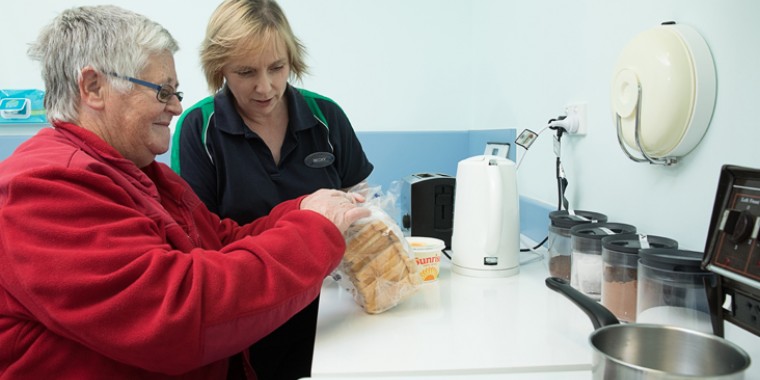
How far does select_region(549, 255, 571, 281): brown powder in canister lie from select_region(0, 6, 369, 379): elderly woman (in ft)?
1.59

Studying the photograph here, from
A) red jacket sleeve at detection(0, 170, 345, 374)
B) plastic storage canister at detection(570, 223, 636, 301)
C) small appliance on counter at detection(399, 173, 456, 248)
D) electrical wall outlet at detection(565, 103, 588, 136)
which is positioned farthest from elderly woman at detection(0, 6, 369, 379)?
electrical wall outlet at detection(565, 103, 588, 136)

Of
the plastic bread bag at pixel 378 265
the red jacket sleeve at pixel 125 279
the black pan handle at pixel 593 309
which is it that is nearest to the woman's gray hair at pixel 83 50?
the red jacket sleeve at pixel 125 279

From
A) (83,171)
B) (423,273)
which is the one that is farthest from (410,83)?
(83,171)

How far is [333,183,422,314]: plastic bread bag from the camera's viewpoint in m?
1.04

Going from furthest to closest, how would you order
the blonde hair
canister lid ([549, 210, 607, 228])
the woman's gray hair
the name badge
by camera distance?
the name badge, the blonde hair, canister lid ([549, 210, 607, 228]), the woman's gray hair

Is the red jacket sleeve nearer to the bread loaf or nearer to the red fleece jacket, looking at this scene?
the red fleece jacket

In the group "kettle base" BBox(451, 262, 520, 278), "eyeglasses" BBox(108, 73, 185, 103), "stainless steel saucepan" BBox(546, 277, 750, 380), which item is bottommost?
"kettle base" BBox(451, 262, 520, 278)

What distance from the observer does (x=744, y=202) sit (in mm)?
681

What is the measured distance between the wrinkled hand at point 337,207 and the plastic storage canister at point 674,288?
0.48 meters

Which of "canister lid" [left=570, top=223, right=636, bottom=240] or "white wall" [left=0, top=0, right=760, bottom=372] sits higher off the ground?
"white wall" [left=0, top=0, right=760, bottom=372]

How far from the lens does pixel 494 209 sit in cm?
122

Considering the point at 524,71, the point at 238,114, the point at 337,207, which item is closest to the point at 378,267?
the point at 337,207

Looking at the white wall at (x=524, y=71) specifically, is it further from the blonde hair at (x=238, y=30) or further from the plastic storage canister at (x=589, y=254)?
the blonde hair at (x=238, y=30)

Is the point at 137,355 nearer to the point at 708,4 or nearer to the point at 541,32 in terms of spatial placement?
the point at 708,4
